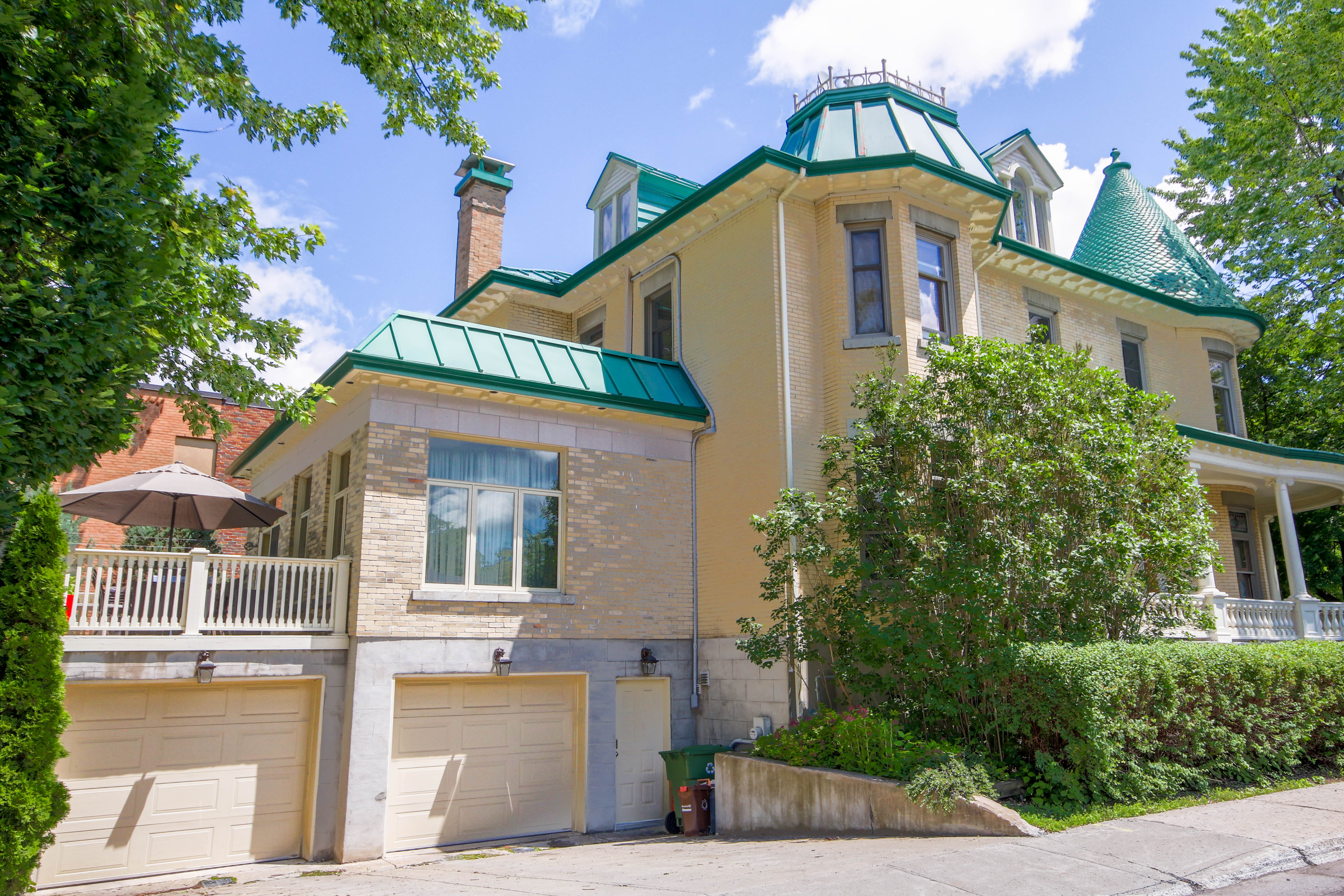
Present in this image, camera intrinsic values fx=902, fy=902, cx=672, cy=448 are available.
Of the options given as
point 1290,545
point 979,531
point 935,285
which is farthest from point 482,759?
point 1290,545

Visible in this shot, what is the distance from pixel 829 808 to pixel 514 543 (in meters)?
5.64

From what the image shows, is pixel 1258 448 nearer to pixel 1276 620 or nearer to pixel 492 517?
pixel 1276 620

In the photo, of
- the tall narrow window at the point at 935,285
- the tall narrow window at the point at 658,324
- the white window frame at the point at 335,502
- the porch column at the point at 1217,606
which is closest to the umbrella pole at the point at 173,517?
the white window frame at the point at 335,502

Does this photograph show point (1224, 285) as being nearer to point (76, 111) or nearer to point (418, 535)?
point (418, 535)

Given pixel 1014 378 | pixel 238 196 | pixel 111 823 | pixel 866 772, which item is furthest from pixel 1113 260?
pixel 111 823

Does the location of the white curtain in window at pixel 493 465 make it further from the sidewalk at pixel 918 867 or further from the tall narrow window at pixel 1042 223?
the tall narrow window at pixel 1042 223

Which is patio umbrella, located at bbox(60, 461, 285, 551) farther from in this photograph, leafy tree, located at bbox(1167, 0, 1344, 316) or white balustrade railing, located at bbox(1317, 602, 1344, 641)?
leafy tree, located at bbox(1167, 0, 1344, 316)

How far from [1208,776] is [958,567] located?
3.65m

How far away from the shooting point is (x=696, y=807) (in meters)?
12.1

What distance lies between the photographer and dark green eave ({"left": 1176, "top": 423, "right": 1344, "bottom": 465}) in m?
17.1

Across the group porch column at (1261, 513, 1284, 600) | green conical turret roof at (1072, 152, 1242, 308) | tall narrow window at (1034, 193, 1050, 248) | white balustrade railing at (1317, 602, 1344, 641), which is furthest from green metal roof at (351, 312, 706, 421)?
porch column at (1261, 513, 1284, 600)

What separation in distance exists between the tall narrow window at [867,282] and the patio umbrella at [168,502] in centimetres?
955

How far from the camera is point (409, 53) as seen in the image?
11469 mm

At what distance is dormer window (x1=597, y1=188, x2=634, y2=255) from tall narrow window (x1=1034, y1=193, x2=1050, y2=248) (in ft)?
28.4
